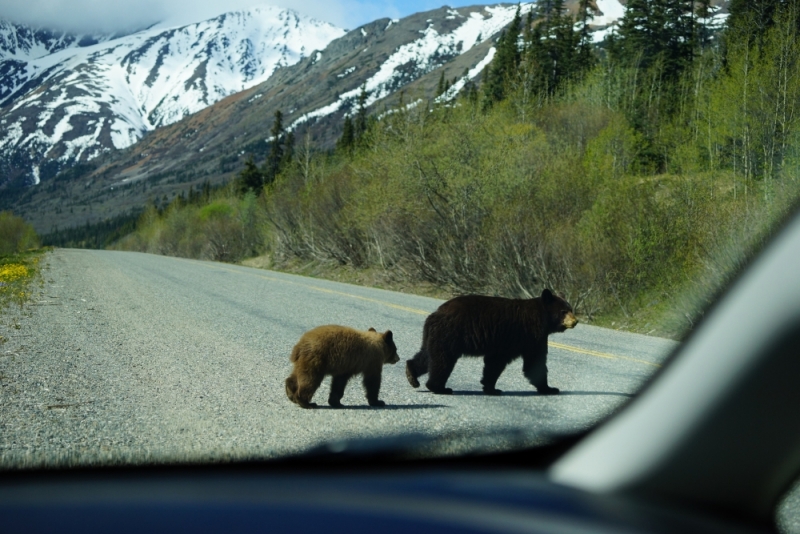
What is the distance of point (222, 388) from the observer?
6324mm

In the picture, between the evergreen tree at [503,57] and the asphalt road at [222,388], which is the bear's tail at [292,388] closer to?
the asphalt road at [222,388]

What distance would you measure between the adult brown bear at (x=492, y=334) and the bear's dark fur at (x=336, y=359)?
0.63m

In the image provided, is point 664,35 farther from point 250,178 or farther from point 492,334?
point 492,334

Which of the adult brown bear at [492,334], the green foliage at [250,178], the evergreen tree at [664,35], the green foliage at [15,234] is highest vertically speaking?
the evergreen tree at [664,35]

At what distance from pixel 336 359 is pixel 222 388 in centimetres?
165

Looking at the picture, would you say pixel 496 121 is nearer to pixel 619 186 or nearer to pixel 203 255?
pixel 619 186

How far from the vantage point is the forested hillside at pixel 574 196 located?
39.5 ft

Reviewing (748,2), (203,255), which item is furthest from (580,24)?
(203,255)

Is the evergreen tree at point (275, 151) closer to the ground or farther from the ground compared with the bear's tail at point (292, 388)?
farther from the ground

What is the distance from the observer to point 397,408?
545cm

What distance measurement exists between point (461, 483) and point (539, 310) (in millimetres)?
3826

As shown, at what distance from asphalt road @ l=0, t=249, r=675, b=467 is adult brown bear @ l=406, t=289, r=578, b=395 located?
0.18 meters

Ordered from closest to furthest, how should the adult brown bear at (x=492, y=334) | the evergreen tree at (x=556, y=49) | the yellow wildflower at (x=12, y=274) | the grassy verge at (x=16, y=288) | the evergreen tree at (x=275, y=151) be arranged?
1. the adult brown bear at (x=492, y=334)
2. the grassy verge at (x=16, y=288)
3. the yellow wildflower at (x=12, y=274)
4. the evergreen tree at (x=556, y=49)
5. the evergreen tree at (x=275, y=151)

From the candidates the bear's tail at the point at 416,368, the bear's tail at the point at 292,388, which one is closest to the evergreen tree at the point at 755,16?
the bear's tail at the point at 416,368
